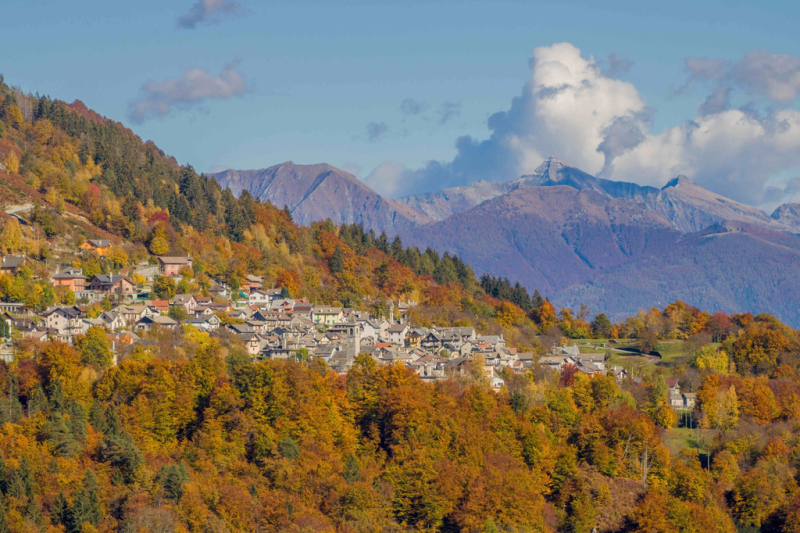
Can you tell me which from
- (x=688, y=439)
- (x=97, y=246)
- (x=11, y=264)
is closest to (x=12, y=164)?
(x=97, y=246)

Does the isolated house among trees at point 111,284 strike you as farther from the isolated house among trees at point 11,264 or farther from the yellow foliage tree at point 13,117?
the yellow foliage tree at point 13,117

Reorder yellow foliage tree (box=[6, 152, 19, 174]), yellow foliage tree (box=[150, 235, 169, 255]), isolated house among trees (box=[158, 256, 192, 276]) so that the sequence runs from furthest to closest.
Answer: yellow foliage tree (box=[6, 152, 19, 174]) < yellow foliage tree (box=[150, 235, 169, 255]) < isolated house among trees (box=[158, 256, 192, 276])

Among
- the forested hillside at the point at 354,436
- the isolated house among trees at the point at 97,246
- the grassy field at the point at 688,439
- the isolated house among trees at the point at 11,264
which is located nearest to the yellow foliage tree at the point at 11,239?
the forested hillside at the point at 354,436

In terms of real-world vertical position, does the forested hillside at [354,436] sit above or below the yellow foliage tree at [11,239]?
below

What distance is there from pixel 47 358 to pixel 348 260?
Answer: 53.8 meters

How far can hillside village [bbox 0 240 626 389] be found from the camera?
75.7 metres

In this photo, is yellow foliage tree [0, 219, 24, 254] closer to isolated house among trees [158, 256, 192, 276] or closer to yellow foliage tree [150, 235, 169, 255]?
isolated house among trees [158, 256, 192, 276]

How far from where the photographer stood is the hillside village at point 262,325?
75.7 meters

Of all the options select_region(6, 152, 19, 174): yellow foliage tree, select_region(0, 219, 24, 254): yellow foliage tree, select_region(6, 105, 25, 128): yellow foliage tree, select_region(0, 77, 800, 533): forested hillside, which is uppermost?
select_region(6, 105, 25, 128): yellow foliage tree

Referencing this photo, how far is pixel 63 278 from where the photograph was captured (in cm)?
8400

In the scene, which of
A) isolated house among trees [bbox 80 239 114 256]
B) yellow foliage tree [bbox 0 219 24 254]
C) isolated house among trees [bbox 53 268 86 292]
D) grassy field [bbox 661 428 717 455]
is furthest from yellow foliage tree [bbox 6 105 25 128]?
grassy field [bbox 661 428 717 455]

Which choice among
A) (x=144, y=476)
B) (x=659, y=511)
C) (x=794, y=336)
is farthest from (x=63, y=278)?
(x=794, y=336)

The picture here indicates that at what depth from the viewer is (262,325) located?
281 ft

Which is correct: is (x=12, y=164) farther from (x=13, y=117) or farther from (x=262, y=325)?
(x=262, y=325)
